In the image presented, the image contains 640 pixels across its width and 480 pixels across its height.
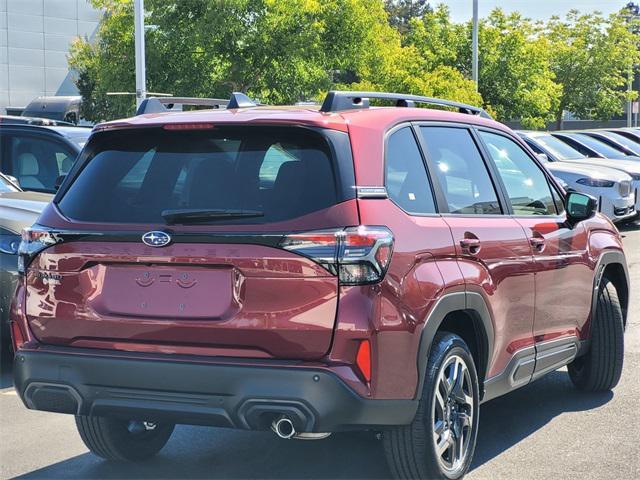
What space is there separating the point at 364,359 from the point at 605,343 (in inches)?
117

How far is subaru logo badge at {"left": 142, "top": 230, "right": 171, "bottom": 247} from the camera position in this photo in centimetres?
404

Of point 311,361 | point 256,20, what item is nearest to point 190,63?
point 256,20

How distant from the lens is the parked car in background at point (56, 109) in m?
33.9

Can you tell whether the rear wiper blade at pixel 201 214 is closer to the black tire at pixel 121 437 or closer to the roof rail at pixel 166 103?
the roof rail at pixel 166 103

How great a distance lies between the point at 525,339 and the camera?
5.22 m

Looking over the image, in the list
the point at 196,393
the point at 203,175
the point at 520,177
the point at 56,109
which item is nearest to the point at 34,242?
the point at 203,175

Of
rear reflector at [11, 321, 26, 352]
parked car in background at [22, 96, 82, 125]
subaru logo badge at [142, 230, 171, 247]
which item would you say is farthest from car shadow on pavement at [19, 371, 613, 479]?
parked car in background at [22, 96, 82, 125]

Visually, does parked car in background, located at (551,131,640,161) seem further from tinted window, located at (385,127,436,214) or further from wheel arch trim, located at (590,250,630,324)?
tinted window, located at (385,127,436,214)

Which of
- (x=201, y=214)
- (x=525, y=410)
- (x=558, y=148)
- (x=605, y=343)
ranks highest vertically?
(x=201, y=214)

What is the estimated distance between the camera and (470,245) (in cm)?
461

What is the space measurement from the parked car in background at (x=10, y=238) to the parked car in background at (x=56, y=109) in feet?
86.9

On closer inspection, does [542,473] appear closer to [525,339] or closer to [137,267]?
[525,339]

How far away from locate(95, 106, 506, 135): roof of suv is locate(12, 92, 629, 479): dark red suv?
13 millimetres

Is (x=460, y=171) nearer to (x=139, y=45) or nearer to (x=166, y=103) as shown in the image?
(x=166, y=103)
